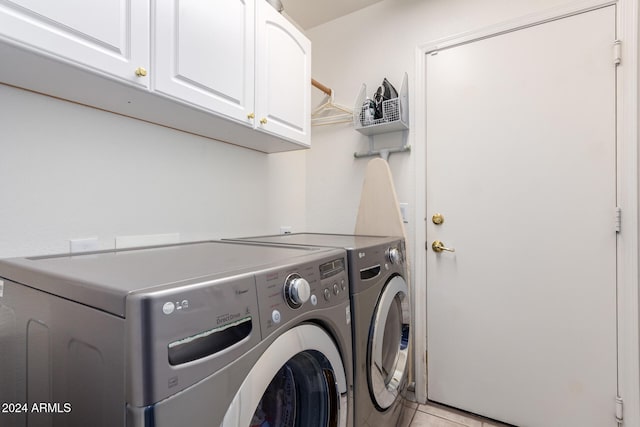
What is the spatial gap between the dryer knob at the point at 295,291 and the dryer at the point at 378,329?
0.36m

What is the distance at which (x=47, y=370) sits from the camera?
671mm

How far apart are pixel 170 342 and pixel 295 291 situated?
1.01ft

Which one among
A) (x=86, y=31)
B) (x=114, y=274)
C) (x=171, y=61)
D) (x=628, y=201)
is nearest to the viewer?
(x=114, y=274)

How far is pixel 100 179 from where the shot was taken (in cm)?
119

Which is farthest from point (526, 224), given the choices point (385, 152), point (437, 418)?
point (437, 418)

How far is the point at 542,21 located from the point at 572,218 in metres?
1.06

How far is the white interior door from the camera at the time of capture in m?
1.50

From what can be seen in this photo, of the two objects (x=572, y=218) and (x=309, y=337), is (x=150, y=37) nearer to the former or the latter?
(x=309, y=337)

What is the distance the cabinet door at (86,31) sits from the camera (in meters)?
0.74

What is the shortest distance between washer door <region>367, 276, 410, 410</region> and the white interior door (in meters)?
0.42

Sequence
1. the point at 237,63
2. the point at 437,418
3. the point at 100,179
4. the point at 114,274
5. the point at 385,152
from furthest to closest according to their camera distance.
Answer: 1. the point at 385,152
2. the point at 437,418
3. the point at 237,63
4. the point at 100,179
5. the point at 114,274

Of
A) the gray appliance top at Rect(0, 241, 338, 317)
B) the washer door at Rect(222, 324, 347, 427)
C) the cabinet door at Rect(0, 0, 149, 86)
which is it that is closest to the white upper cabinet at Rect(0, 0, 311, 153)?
the cabinet door at Rect(0, 0, 149, 86)

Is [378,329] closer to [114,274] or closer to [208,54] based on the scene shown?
[114,274]

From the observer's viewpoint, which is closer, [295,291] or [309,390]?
[295,291]
